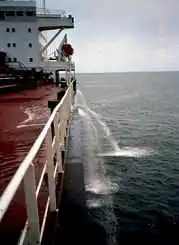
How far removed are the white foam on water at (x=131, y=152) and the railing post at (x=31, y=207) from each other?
49.7 ft

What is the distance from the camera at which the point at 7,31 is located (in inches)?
1033

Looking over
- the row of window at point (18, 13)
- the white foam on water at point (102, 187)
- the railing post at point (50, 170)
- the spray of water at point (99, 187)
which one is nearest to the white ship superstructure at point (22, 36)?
the row of window at point (18, 13)

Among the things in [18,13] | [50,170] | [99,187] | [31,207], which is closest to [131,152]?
[99,187]

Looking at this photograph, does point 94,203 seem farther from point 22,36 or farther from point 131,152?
point 22,36

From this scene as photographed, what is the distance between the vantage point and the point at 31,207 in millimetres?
2389

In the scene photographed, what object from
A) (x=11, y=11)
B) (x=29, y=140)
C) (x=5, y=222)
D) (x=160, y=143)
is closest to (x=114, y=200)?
(x=29, y=140)

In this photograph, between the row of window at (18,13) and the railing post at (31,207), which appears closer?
the railing post at (31,207)

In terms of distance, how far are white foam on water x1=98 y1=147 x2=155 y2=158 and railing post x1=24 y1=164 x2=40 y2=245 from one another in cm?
1516

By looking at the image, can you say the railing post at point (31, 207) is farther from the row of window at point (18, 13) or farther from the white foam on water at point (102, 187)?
the row of window at point (18, 13)

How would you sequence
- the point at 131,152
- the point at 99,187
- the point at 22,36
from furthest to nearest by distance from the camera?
1. the point at 22,36
2. the point at 131,152
3. the point at 99,187

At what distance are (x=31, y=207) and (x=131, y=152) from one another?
54.2ft

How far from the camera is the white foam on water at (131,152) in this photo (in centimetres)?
1773

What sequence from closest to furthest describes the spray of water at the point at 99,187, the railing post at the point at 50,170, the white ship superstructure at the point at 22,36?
the railing post at the point at 50,170 → the spray of water at the point at 99,187 → the white ship superstructure at the point at 22,36

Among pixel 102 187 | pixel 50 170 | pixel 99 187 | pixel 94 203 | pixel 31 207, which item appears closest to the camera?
pixel 31 207
